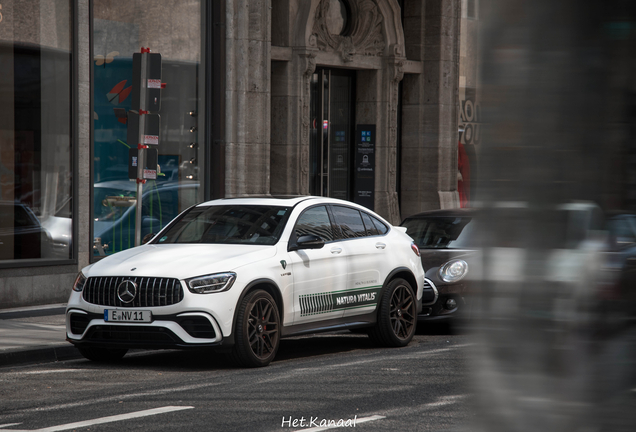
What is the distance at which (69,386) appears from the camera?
24.9 feet

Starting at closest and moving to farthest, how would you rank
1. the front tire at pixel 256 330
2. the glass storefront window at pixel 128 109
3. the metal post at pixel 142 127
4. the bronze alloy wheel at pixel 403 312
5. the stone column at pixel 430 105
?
the front tire at pixel 256 330 < the bronze alloy wheel at pixel 403 312 < the metal post at pixel 142 127 < the glass storefront window at pixel 128 109 < the stone column at pixel 430 105

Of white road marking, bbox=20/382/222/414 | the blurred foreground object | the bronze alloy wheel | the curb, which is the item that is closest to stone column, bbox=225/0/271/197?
the bronze alloy wheel

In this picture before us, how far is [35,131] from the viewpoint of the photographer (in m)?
13.6

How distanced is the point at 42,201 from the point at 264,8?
596 centimetres

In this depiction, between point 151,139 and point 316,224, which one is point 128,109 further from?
point 316,224

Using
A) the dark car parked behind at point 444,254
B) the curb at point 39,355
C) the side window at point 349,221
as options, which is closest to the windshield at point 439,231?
the dark car parked behind at point 444,254

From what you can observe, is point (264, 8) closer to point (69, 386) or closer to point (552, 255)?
point (69, 386)

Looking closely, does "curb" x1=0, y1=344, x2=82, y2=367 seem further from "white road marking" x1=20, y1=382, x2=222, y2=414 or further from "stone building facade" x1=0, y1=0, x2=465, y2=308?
"stone building facade" x1=0, y1=0, x2=465, y2=308

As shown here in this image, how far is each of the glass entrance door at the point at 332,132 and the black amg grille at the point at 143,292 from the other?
37.6ft

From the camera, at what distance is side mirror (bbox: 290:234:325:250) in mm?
9102

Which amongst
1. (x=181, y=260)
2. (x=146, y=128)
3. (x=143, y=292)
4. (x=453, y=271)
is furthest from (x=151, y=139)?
(x=453, y=271)

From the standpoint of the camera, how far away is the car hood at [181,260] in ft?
27.1

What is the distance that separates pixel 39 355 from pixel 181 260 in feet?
6.43

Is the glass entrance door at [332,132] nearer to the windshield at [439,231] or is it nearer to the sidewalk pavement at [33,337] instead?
the windshield at [439,231]
